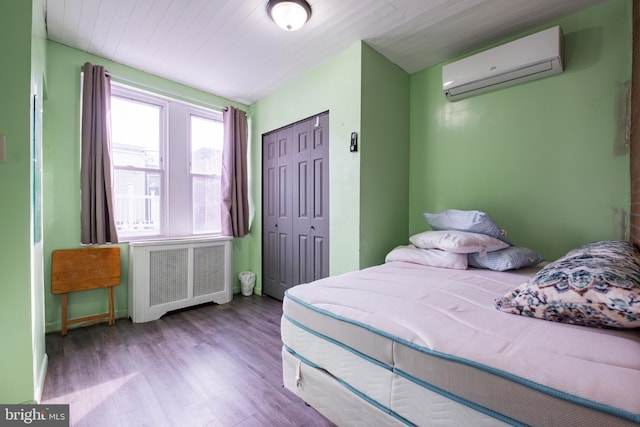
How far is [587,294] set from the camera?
96 cm

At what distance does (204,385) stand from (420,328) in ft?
5.01

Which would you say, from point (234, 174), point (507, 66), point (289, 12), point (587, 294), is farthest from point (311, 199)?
point (587, 294)

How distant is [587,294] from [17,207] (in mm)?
2608

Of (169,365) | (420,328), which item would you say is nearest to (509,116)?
(420,328)

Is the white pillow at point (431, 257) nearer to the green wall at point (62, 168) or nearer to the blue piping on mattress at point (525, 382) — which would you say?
the blue piping on mattress at point (525, 382)

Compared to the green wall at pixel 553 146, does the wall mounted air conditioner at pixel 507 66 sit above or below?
above

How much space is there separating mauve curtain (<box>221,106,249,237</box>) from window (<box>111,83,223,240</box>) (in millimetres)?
183

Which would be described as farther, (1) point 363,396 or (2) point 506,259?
(2) point 506,259

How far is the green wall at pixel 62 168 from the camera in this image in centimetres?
249

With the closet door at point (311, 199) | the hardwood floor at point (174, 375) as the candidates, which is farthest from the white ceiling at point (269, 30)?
the hardwood floor at point (174, 375)

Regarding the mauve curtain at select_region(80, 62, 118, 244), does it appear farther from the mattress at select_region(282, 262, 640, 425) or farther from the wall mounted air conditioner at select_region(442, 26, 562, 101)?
the wall mounted air conditioner at select_region(442, 26, 562, 101)

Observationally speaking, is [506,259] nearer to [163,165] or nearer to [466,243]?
[466,243]

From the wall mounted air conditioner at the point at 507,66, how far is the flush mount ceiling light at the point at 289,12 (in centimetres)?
142

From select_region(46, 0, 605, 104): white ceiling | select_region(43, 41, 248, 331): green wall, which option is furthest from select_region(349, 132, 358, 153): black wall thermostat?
select_region(43, 41, 248, 331): green wall
